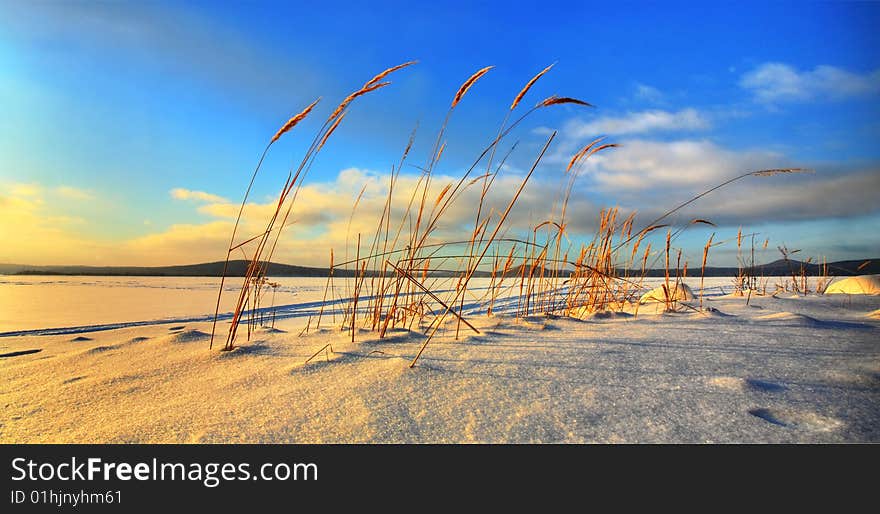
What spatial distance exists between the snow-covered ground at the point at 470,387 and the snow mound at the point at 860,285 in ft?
13.3

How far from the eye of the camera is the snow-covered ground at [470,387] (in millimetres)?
811

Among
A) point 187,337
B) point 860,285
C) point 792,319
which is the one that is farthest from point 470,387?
point 860,285

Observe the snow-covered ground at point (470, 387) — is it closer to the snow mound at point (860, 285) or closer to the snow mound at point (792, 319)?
the snow mound at point (792, 319)

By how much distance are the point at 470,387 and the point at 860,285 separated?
5.90m

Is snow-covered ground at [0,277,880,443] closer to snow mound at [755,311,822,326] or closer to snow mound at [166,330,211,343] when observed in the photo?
snow mound at [166,330,211,343]

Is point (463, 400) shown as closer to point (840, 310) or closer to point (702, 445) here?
point (702, 445)

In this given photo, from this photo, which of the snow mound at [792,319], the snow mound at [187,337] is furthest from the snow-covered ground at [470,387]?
the snow mound at [792,319]

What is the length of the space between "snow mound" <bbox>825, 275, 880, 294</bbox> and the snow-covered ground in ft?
13.3

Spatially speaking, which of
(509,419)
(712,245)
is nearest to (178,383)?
(509,419)

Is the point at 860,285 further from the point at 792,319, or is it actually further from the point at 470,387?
the point at 470,387

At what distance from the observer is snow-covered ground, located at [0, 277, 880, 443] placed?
811 millimetres

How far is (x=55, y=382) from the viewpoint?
1225 millimetres

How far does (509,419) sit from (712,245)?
3.02 metres
